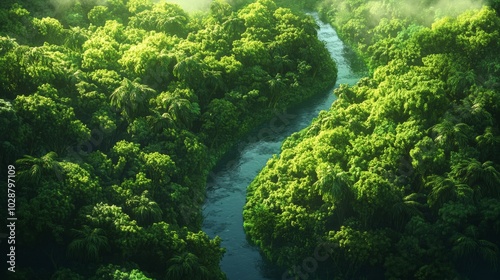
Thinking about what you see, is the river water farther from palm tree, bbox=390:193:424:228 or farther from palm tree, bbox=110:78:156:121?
palm tree, bbox=110:78:156:121

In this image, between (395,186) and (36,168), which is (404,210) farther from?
(36,168)

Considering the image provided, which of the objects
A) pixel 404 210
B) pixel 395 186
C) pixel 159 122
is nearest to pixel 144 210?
pixel 159 122

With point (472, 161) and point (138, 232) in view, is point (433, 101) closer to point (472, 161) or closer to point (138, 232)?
point (472, 161)

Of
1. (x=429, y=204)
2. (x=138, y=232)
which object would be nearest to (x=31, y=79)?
(x=138, y=232)

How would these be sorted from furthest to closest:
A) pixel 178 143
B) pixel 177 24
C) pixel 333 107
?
pixel 177 24 → pixel 333 107 → pixel 178 143

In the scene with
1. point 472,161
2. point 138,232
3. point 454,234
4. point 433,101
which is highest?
point 138,232

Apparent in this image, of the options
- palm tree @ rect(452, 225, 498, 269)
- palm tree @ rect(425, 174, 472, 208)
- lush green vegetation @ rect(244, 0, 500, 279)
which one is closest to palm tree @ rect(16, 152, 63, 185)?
lush green vegetation @ rect(244, 0, 500, 279)
